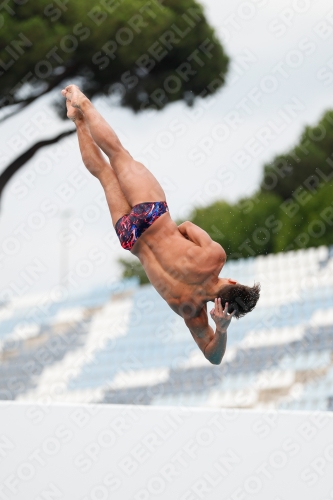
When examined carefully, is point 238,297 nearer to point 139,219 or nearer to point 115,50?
point 139,219

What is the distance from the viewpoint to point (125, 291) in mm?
13266

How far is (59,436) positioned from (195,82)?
10018 millimetres

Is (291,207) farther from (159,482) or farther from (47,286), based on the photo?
(159,482)

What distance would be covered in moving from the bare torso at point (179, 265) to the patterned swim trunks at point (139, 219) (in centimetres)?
3

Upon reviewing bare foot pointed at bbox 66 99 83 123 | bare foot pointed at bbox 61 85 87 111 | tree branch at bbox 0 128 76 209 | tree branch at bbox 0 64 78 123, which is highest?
bare foot pointed at bbox 61 85 87 111

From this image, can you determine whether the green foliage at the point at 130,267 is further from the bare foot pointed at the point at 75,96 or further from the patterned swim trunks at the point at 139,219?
the patterned swim trunks at the point at 139,219

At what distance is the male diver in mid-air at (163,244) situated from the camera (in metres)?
4.07

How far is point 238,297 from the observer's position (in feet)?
13.0

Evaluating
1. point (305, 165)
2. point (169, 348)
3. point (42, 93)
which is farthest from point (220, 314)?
point (305, 165)

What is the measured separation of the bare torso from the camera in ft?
13.5

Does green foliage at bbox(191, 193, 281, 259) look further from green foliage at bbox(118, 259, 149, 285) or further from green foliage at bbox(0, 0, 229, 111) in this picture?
green foliage at bbox(0, 0, 229, 111)

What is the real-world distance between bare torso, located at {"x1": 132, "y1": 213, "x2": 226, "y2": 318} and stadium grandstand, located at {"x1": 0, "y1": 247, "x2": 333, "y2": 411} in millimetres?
6327

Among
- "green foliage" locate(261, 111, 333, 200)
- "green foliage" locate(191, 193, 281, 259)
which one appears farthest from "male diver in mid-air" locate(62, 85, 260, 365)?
"green foliage" locate(261, 111, 333, 200)

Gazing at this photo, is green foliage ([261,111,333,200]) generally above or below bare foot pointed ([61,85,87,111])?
below
